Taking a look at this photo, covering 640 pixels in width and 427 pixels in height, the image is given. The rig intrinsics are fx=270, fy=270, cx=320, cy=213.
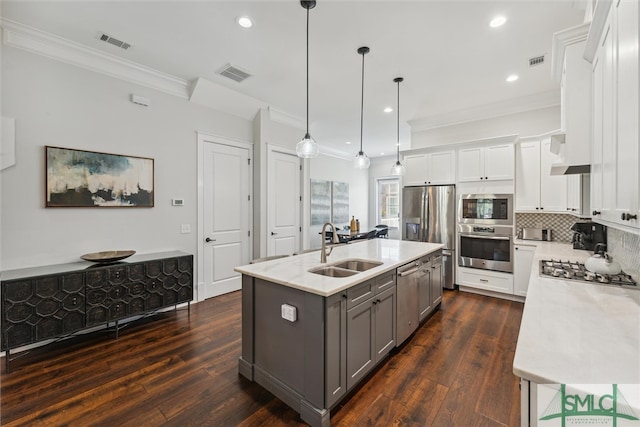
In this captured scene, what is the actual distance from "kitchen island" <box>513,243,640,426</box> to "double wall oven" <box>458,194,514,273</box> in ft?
8.00

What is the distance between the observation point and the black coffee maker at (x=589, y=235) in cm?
285

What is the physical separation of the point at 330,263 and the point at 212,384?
1.38 metres

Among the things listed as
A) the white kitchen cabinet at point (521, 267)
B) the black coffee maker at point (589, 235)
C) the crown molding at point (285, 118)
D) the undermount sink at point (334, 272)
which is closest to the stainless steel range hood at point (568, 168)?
the black coffee maker at point (589, 235)

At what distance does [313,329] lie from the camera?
1.80m

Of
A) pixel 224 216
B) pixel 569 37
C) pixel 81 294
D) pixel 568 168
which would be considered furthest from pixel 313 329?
pixel 224 216

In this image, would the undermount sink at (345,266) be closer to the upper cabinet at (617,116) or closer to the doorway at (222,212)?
the upper cabinet at (617,116)

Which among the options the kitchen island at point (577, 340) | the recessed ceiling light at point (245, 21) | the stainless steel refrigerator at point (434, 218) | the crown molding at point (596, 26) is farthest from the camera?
the stainless steel refrigerator at point (434, 218)

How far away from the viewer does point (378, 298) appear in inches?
89.4

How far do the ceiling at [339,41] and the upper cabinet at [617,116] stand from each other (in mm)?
1174

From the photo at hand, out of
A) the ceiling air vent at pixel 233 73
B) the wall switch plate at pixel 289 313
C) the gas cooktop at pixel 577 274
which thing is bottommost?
the wall switch plate at pixel 289 313

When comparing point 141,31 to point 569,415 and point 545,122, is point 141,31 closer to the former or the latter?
point 569,415

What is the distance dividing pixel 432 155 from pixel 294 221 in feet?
9.08

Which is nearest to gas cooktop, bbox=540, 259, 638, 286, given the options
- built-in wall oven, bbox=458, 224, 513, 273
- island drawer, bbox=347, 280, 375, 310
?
island drawer, bbox=347, 280, 375, 310

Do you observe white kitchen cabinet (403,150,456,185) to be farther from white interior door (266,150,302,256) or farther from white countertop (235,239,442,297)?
white interior door (266,150,302,256)
